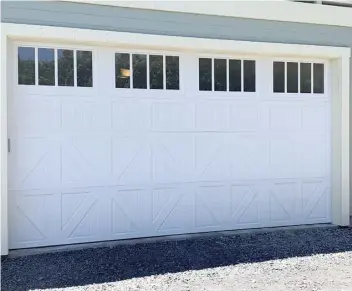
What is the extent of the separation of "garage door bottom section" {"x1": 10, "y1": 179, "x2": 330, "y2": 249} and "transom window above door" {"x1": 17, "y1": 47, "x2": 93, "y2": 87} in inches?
50.1

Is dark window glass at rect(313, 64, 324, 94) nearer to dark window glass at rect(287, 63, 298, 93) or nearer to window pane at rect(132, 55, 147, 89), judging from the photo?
dark window glass at rect(287, 63, 298, 93)

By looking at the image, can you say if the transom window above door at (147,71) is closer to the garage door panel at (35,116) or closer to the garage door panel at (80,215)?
the garage door panel at (35,116)

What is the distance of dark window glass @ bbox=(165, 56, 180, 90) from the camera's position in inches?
226

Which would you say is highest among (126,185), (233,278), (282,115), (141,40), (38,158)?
(141,40)

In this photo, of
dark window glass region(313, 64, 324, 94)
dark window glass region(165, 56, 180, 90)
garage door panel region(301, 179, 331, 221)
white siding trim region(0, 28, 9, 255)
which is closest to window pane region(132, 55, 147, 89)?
dark window glass region(165, 56, 180, 90)

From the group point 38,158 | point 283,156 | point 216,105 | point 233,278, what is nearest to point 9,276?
point 38,158

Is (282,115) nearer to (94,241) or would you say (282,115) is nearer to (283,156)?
(283,156)

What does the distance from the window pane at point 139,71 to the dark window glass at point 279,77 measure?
1.84 m

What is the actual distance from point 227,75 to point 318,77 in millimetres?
1426

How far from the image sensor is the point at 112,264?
466cm

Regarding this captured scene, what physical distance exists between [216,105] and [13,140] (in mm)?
2552

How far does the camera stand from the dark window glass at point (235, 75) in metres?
6.02

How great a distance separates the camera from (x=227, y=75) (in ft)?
19.7

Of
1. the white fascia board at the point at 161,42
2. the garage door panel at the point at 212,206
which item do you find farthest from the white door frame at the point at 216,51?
the garage door panel at the point at 212,206
